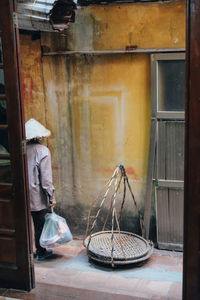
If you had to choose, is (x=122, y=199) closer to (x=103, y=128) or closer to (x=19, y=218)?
(x=103, y=128)

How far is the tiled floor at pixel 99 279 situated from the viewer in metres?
4.63

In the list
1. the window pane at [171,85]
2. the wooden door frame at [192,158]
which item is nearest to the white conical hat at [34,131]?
the window pane at [171,85]

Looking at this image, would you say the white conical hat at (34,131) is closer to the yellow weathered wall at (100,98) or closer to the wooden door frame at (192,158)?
the yellow weathered wall at (100,98)

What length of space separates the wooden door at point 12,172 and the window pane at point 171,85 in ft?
9.57

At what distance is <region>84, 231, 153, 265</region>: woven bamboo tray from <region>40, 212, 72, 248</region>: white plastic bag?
0.50 m

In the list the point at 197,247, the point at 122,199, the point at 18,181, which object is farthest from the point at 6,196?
the point at 122,199

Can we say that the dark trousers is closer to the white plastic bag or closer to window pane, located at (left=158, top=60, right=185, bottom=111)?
the white plastic bag

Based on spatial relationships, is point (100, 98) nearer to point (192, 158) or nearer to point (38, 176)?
point (38, 176)

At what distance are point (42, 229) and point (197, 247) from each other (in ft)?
10.8

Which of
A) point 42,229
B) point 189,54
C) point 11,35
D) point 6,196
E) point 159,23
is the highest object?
point 159,23

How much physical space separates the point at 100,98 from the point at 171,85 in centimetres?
125

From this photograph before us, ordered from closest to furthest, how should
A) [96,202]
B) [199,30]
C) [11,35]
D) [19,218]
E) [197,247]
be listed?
1. [199,30]
2. [197,247]
3. [11,35]
4. [19,218]
5. [96,202]

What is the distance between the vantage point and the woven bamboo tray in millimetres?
6218

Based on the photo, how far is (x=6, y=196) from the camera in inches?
178
